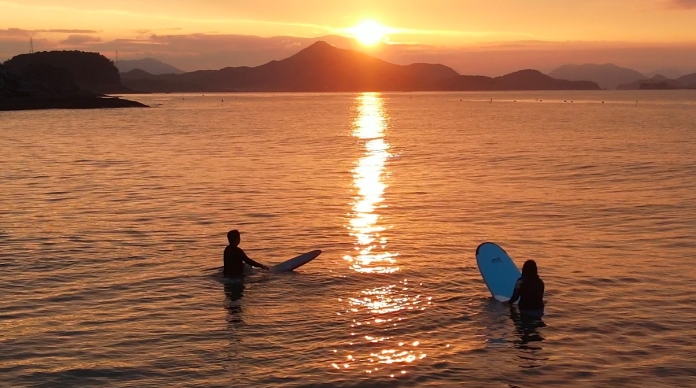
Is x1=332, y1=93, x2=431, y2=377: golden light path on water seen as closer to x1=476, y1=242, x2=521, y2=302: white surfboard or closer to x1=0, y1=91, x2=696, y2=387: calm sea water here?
x1=0, y1=91, x2=696, y2=387: calm sea water

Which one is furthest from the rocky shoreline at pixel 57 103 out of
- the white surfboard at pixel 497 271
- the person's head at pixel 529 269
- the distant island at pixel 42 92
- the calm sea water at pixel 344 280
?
the person's head at pixel 529 269

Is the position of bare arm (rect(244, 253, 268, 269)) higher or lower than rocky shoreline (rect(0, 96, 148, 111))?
lower

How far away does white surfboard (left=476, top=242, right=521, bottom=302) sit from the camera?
1787 cm

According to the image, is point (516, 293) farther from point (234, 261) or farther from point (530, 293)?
point (234, 261)

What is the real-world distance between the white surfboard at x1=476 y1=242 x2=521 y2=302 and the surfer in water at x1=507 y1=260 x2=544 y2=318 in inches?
35.5

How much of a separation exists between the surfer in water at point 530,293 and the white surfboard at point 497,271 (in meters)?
0.90

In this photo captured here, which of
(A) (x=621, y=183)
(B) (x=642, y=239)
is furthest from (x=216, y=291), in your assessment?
(A) (x=621, y=183)

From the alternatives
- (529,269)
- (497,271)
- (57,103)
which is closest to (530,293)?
(529,269)

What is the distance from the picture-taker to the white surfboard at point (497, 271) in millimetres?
17866

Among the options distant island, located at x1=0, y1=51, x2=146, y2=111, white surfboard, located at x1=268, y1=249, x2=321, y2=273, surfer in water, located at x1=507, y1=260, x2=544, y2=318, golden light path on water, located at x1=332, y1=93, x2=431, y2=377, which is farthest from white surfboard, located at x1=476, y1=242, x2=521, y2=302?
distant island, located at x1=0, y1=51, x2=146, y2=111

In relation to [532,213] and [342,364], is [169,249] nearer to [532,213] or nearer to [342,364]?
[342,364]

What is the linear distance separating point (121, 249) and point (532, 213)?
16176 millimetres

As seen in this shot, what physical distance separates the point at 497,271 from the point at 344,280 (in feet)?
13.4

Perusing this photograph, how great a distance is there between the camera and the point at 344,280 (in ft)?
65.2
